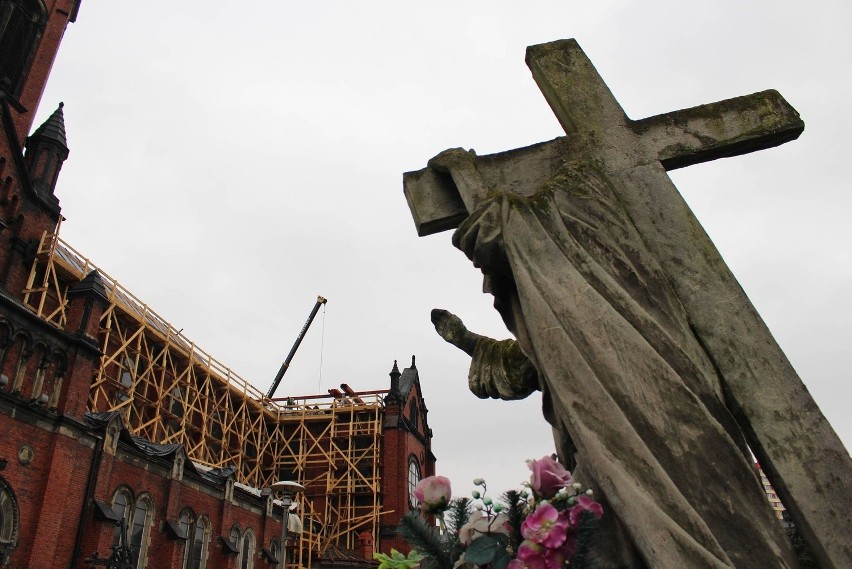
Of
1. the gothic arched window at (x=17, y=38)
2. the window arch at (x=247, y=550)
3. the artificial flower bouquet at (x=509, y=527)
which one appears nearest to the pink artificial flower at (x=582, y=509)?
the artificial flower bouquet at (x=509, y=527)

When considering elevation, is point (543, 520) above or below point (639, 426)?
below

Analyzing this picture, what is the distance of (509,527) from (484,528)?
0.07 m

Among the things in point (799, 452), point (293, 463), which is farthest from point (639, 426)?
point (293, 463)

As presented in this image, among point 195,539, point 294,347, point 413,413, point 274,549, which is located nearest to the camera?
point 195,539

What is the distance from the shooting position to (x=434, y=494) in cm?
186

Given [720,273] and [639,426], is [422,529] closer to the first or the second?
[639,426]

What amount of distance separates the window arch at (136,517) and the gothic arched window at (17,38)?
14341mm

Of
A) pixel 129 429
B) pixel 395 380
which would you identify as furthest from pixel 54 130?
pixel 395 380

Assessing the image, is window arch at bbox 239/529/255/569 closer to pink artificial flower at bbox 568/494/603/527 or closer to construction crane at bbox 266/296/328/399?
pink artificial flower at bbox 568/494/603/527

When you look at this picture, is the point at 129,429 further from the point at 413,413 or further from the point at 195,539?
the point at 413,413

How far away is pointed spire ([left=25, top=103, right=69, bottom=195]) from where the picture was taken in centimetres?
2081

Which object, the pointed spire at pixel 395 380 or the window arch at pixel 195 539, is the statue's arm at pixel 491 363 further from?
the pointed spire at pixel 395 380

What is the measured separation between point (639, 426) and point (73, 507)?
15959 mm

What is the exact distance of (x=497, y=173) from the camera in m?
2.84
